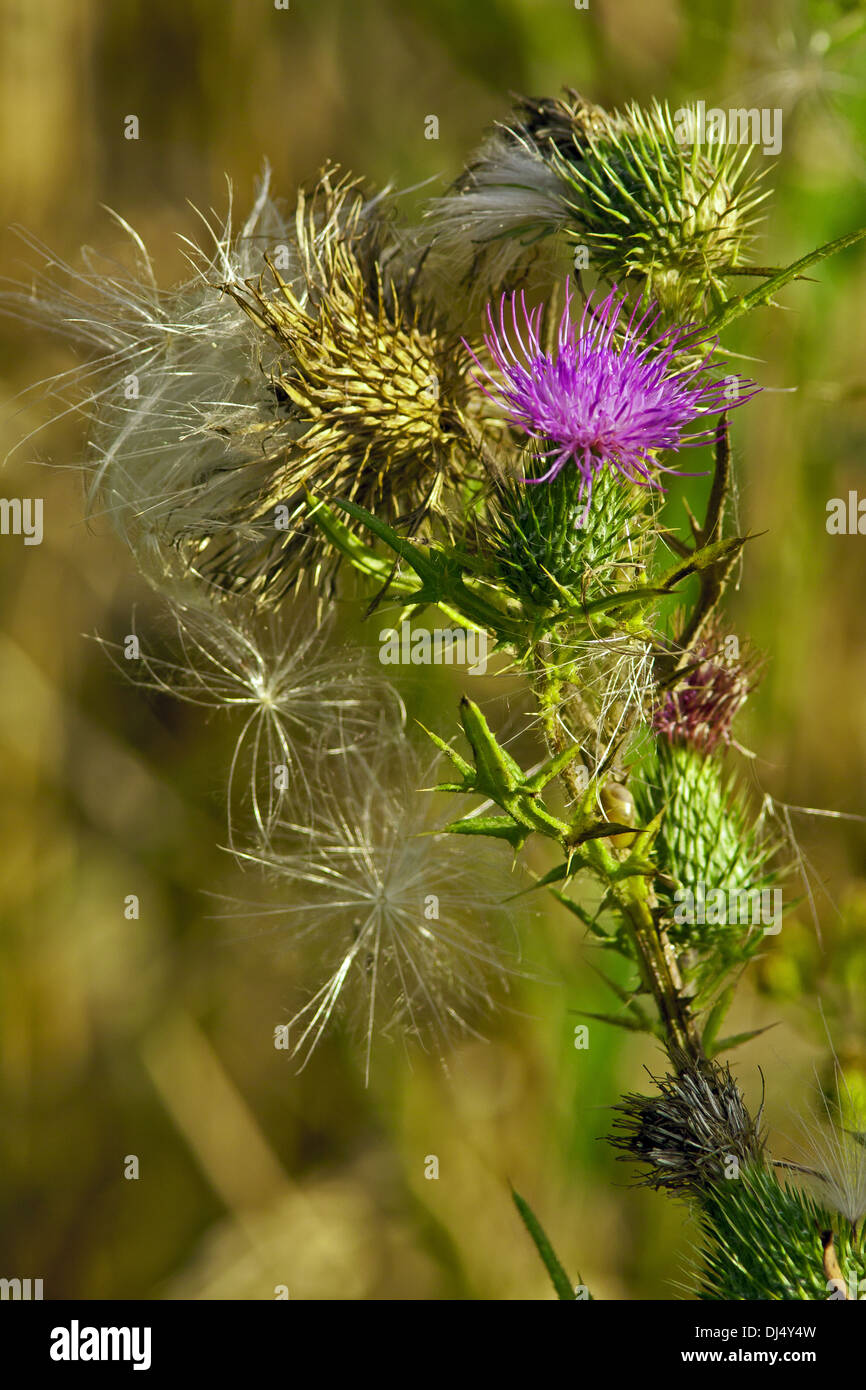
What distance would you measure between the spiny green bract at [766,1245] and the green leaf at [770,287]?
3.81ft

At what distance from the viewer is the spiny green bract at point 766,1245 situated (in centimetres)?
132

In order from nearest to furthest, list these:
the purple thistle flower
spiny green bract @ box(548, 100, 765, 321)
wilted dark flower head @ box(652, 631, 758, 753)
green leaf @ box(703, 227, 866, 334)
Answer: green leaf @ box(703, 227, 866, 334) → the purple thistle flower → spiny green bract @ box(548, 100, 765, 321) → wilted dark flower head @ box(652, 631, 758, 753)

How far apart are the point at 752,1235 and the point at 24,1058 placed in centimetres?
278

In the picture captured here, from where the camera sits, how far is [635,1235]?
3.06 meters

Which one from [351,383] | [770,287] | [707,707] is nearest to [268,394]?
[351,383]

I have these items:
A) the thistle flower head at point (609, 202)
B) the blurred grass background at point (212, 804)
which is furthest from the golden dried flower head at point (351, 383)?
the blurred grass background at point (212, 804)

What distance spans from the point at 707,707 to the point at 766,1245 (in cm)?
84

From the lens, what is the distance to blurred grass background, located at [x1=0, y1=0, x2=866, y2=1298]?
313 cm

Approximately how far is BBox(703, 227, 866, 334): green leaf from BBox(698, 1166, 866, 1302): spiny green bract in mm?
1162

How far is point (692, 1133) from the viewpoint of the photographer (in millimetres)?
1354

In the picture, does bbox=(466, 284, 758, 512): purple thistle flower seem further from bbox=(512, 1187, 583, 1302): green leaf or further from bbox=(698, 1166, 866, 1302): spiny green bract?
bbox=(512, 1187, 583, 1302): green leaf

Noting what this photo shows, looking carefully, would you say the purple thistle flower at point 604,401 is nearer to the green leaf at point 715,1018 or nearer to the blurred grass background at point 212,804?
the green leaf at point 715,1018

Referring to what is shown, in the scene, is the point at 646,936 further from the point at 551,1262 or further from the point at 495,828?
the point at 551,1262

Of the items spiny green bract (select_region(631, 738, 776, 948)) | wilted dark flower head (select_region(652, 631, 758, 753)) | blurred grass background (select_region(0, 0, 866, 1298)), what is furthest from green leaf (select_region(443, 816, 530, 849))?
blurred grass background (select_region(0, 0, 866, 1298))
